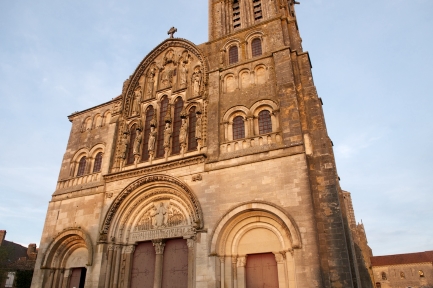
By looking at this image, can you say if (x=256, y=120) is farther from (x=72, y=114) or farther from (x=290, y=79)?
(x=72, y=114)

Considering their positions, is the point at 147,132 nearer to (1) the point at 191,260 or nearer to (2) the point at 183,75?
(2) the point at 183,75

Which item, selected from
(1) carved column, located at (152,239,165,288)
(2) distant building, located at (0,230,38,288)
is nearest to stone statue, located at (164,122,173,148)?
(1) carved column, located at (152,239,165,288)

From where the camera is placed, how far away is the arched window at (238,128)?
1398 cm

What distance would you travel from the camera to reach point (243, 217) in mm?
12023

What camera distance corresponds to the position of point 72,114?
20344mm

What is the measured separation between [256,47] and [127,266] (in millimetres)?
12490

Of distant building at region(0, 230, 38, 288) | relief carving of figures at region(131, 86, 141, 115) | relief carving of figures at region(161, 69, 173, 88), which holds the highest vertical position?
relief carving of figures at region(161, 69, 173, 88)

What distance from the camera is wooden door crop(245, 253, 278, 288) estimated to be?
36.6ft

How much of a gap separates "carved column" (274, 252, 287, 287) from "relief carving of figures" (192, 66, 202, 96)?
8.93 meters

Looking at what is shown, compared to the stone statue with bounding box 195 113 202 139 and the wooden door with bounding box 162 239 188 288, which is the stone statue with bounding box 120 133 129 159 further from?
the wooden door with bounding box 162 239 188 288

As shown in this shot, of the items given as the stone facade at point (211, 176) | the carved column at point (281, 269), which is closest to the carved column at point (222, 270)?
the stone facade at point (211, 176)

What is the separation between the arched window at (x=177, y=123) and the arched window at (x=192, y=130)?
674 mm

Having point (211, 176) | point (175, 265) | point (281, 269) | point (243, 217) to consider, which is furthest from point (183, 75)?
point (281, 269)

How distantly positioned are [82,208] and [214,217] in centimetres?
784
